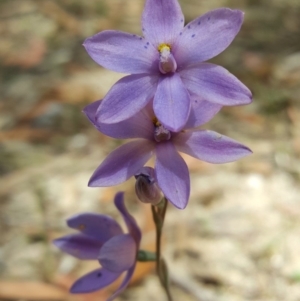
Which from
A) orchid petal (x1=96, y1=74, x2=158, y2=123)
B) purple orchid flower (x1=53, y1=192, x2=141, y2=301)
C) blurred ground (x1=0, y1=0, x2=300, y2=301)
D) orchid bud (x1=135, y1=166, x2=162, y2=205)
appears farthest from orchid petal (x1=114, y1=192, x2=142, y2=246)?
blurred ground (x1=0, y1=0, x2=300, y2=301)

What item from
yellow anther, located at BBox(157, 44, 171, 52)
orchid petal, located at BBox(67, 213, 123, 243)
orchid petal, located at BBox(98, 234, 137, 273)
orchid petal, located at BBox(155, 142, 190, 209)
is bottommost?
orchid petal, located at BBox(67, 213, 123, 243)

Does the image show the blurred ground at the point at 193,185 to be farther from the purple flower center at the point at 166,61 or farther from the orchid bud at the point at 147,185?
the purple flower center at the point at 166,61

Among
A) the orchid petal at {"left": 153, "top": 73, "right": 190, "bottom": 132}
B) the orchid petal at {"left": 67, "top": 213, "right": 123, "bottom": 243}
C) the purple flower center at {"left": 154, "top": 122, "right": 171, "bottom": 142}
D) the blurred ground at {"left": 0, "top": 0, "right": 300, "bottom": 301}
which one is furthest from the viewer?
the blurred ground at {"left": 0, "top": 0, "right": 300, "bottom": 301}

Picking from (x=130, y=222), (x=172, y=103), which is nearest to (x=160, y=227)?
(x=130, y=222)

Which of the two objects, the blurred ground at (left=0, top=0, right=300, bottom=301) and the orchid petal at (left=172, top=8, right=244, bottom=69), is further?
the blurred ground at (left=0, top=0, right=300, bottom=301)

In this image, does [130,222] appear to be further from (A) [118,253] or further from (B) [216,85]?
(B) [216,85]

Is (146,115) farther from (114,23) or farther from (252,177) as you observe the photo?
(114,23)

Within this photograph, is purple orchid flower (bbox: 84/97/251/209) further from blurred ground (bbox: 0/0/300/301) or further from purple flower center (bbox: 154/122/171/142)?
blurred ground (bbox: 0/0/300/301)

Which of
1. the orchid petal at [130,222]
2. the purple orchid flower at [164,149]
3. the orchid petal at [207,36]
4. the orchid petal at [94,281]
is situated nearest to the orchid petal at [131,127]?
the purple orchid flower at [164,149]
